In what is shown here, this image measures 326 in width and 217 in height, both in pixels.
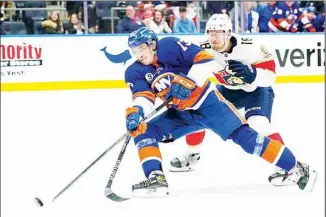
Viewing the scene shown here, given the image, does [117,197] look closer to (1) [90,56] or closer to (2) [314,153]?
(2) [314,153]

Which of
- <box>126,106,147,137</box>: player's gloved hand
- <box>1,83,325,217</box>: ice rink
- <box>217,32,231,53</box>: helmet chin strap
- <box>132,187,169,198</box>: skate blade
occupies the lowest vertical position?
<box>1,83,325,217</box>: ice rink

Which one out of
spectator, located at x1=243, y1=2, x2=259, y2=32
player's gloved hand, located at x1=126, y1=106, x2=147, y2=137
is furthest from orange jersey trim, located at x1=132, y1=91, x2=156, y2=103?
spectator, located at x1=243, y1=2, x2=259, y2=32

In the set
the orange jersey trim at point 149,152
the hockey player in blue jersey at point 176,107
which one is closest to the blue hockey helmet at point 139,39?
the hockey player in blue jersey at point 176,107

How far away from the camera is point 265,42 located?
19.2 ft

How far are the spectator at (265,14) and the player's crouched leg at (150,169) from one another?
11.1 feet

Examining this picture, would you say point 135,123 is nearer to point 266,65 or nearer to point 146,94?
point 146,94

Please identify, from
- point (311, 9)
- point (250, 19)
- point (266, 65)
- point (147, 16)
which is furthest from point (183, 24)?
point (266, 65)

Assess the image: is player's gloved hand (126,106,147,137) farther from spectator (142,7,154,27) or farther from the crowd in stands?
spectator (142,7,154,27)

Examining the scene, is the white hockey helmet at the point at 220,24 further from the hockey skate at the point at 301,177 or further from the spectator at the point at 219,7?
the spectator at the point at 219,7

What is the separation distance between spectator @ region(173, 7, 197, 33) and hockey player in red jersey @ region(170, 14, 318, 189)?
2.71 m

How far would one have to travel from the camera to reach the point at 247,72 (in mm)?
2867

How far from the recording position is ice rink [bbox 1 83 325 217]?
2.55 metres

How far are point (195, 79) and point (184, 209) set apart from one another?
1.67 feet

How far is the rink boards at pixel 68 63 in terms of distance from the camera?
17.7ft
